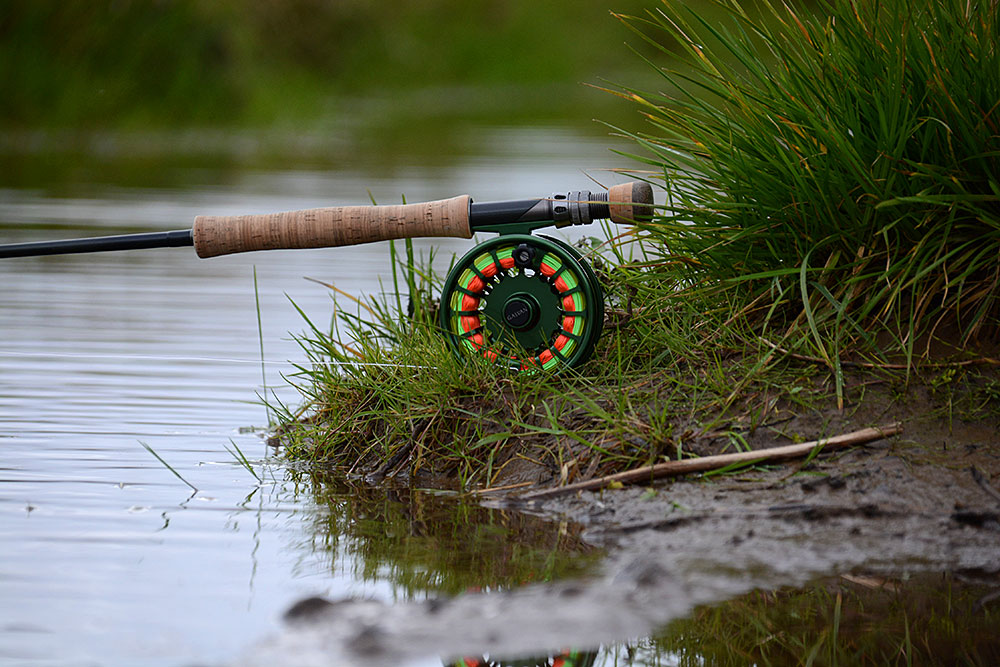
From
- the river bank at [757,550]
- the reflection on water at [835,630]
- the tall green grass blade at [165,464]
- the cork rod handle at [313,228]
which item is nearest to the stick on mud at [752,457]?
the river bank at [757,550]

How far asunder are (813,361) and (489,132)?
43.9 feet

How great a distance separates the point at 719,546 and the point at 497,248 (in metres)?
1.11

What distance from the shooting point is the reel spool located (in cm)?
337

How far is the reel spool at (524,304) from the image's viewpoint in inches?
132

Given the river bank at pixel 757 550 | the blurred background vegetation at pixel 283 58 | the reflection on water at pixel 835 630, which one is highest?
the blurred background vegetation at pixel 283 58

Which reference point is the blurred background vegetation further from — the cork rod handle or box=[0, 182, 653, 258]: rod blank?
the cork rod handle

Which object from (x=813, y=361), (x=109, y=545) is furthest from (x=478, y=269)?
(x=109, y=545)

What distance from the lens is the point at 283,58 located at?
21078 millimetres

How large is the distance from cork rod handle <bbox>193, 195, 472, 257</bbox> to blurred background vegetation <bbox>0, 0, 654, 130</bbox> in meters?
0.71

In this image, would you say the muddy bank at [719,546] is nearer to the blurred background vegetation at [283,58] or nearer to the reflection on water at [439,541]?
the reflection on water at [439,541]

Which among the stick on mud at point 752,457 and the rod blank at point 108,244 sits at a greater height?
the rod blank at point 108,244

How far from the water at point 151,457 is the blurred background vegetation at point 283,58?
62.3 inches

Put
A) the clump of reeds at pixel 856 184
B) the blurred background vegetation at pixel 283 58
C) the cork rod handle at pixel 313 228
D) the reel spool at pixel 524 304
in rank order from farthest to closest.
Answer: the blurred background vegetation at pixel 283 58 → the cork rod handle at pixel 313 228 → the reel spool at pixel 524 304 → the clump of reeds at pixel 856 184

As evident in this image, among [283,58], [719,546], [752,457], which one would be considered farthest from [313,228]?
[283,58]
